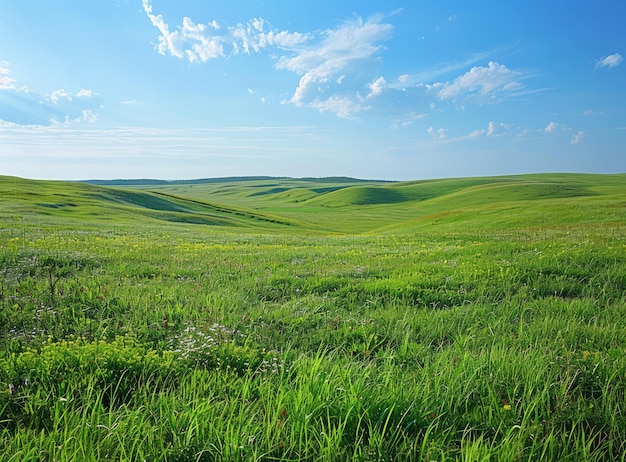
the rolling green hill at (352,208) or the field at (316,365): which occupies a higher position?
the field at (316,365)

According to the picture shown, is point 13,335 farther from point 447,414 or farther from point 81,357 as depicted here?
point 447,414

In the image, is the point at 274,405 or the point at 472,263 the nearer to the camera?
the point at 274,405

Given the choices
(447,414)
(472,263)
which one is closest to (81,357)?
(447,414)

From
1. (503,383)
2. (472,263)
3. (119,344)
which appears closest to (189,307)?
(119,344)

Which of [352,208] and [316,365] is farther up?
[316,365]

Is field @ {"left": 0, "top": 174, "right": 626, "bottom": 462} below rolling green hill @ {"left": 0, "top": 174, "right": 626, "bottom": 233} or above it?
above

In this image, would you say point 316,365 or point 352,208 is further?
point 352,208

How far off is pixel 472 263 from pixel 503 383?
676 cm

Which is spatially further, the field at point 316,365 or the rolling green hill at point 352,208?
the rolling green hill at point 352,208

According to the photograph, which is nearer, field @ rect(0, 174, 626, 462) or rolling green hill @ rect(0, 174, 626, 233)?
field @ rect(0, 174, 626, 462)

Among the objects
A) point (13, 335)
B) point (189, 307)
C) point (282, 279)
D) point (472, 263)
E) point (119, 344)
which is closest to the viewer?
point (119, 344)

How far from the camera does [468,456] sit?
255 cm

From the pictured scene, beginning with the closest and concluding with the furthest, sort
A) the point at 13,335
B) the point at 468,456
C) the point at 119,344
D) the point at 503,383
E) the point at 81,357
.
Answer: the point at 468,456, the point at 503,383, the point at 81,357, the point at 119,344, the point at 13,335

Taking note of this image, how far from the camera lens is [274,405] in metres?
3.23
